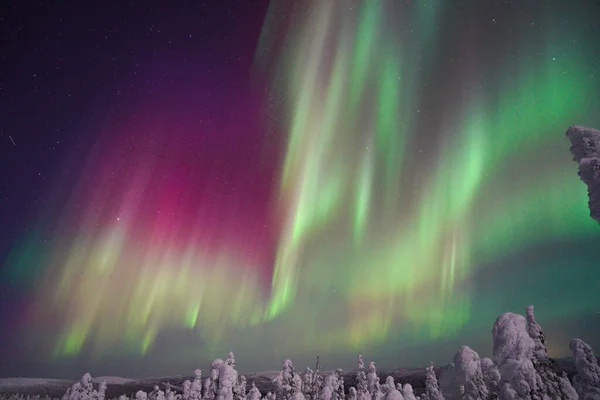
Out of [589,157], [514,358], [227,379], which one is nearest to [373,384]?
[227,379]

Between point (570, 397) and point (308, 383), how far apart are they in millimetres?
49505

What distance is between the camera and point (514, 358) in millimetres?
21031

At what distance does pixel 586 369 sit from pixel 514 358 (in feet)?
58.4

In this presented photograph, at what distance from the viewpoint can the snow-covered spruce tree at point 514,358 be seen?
20.4 meters

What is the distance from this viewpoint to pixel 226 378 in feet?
107

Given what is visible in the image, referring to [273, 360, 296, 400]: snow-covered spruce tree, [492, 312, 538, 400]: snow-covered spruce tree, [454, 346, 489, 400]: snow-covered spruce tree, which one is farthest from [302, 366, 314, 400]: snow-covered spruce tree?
[492, 312, 538, 400]: snow-covered spruce tree

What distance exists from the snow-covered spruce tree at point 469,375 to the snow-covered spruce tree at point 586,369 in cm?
1099

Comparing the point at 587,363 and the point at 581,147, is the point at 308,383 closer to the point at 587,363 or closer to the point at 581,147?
the point at 587,363

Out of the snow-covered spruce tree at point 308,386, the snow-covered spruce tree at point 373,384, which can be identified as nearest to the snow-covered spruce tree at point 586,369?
the snow-covered spruce tree at point 373,384

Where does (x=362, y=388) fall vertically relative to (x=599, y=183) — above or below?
below

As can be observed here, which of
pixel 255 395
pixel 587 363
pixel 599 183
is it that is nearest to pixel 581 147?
pixel 599 183

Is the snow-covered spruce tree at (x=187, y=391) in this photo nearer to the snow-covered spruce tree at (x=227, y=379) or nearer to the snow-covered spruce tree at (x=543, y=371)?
the snow-covered spruce tree at (x=227, y=379)

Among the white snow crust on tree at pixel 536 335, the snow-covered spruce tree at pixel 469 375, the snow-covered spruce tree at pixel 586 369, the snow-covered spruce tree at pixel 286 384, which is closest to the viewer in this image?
the white snow crust on tree at pixel 536 335

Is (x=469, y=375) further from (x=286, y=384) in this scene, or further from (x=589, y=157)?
(x=589, y=157)
